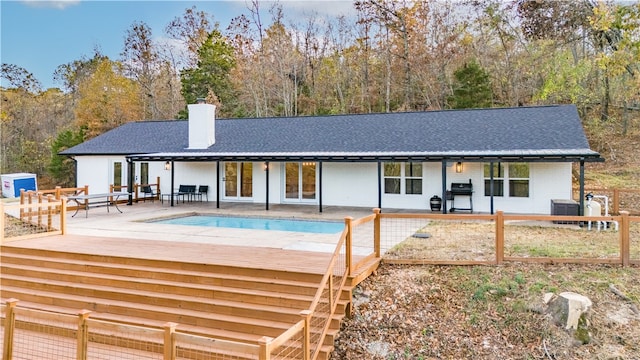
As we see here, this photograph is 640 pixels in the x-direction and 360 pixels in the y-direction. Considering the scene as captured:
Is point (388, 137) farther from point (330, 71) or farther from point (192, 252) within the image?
→ point (330, 71)

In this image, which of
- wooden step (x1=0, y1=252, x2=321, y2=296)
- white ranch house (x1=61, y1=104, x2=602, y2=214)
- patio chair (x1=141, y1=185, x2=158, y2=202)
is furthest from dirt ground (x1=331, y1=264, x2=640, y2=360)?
patio chair (x1=141, y1=185, x2=158, y2=202)

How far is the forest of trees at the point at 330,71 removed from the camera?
76.0 ft

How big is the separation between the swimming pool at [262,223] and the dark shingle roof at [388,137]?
2721mm

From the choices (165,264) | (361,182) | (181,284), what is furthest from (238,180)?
(181,284)

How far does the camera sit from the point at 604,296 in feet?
19.7

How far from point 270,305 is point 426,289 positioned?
2457 millimetres

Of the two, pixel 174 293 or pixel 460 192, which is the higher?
pixel 460 192

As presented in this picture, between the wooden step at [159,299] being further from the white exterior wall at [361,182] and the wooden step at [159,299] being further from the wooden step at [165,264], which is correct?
the white exterior wall at [361,182]

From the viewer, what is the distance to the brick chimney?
17.6 m

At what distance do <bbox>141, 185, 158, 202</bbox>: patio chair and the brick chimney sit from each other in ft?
8.54

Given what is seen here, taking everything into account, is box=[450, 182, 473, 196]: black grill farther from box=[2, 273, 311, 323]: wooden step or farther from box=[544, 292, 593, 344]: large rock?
box=[2, 273, 311, 323]: wooden step

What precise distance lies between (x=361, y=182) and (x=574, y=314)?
10.4 meters

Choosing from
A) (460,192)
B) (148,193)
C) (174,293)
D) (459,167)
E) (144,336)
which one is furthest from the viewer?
(148,193)

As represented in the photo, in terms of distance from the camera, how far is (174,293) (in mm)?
6184
